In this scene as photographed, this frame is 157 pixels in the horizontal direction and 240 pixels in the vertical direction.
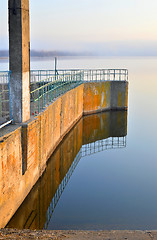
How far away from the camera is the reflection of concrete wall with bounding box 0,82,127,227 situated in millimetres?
7828

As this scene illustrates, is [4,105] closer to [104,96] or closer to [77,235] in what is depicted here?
[77,235]

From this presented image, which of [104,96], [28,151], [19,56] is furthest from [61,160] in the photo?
[104,96]

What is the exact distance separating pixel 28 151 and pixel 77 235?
3.28m

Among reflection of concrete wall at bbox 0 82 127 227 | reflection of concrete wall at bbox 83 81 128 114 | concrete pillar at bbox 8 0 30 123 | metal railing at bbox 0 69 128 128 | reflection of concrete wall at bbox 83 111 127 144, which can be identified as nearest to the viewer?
reflection of concrete wall at bbox 0 82 127 227

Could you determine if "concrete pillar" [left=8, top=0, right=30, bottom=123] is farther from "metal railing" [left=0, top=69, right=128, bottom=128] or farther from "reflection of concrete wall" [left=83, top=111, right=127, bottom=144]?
"reflection of concrete wall" [left=83, top=111, right=127, bottom=144]

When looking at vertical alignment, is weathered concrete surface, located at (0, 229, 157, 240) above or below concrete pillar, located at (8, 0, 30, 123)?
below

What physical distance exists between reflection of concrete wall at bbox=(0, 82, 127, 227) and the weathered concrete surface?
3.46 feet

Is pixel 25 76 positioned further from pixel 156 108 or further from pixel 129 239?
pixel 156 108

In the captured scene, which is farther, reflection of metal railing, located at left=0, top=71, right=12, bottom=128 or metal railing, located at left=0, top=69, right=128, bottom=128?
metal railing, located at left=0, top=69, right=128, bottom=128

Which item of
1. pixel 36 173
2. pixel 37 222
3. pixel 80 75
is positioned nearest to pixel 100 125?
pixel 80 75

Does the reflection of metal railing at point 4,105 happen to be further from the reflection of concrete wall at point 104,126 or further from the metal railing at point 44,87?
the reflection of concrete wall at point 104,126

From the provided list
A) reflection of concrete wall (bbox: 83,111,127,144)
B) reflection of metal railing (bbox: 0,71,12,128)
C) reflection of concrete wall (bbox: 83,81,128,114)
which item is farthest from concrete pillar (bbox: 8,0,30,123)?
reflection of concrete wall (bbox: 83,81,128,114)

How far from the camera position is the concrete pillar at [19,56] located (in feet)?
29.5

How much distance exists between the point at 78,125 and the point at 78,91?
222 cm
